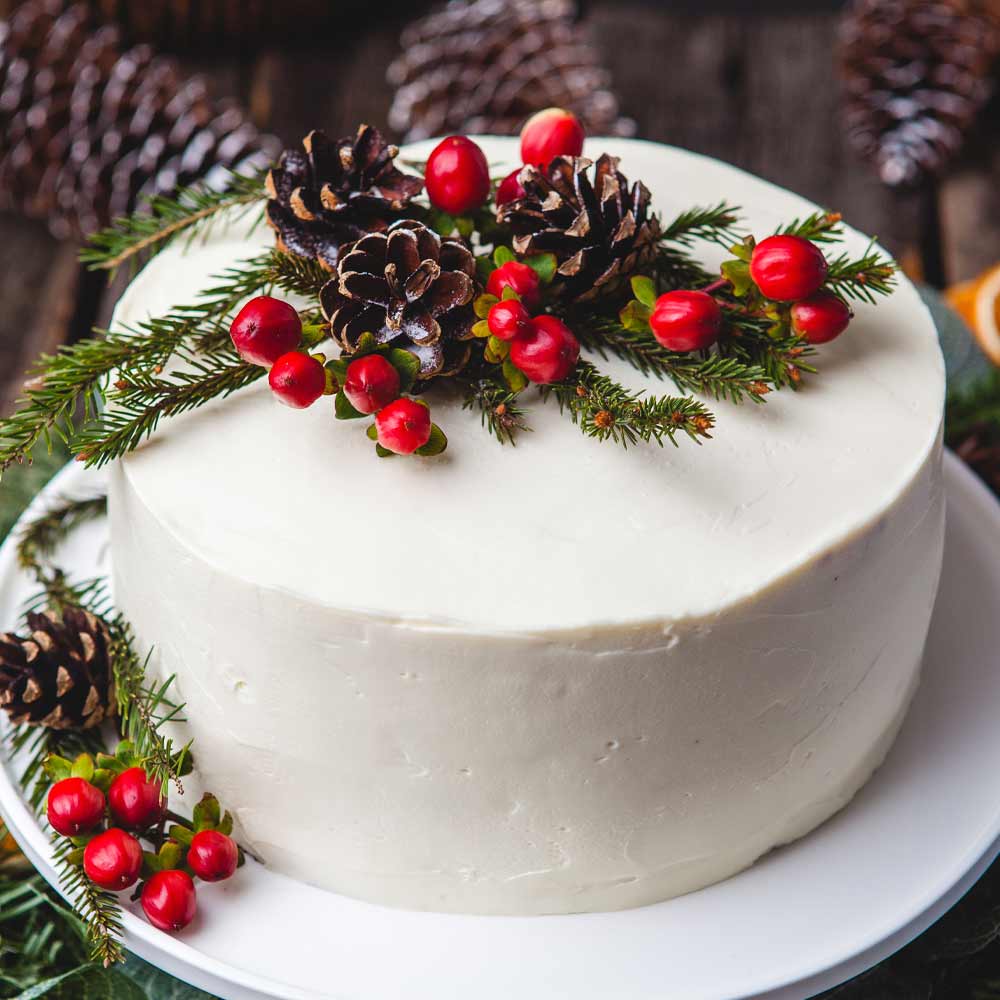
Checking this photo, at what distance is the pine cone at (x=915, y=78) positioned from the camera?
2.13 metres

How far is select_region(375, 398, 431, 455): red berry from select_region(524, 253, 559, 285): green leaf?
15 cm

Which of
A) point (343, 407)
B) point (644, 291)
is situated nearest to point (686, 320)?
point (644, 291)

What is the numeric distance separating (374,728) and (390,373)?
243mm

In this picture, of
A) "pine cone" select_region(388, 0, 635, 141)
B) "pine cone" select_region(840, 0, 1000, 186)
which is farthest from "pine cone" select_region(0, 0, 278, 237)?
"pine cone" select_region(840, 0, 1000, 186)

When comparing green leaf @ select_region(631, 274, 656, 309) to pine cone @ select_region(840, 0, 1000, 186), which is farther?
pine cone @ select_region(840, 0, 1000, 186)

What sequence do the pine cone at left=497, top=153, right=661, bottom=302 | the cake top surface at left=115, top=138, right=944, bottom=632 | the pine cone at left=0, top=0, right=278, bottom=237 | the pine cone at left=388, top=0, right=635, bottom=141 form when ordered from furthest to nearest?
1. the pine cone at left=388, top=0, right=635, bottom=141
2. the pine cone at left=0, top=0, right=278, bottom=237
3. the pine cone at left=497, top=153, right=661, bottom=302
4. the cake top surface at left=115, top=138, right=944, bottom=632

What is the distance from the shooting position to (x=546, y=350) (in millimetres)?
941

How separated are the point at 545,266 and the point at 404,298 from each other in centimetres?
11

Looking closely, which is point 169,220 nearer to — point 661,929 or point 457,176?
point 457,176

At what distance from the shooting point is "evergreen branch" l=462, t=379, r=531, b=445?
96 centimetres

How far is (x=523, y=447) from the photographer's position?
37.9 inches

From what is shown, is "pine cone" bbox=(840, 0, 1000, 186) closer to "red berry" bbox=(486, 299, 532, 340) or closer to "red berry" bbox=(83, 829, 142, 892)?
"red berry" bbox=(486, 299, 532, 340)

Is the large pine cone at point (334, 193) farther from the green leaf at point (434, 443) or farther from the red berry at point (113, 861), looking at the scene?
the red berry at point (113, 861)

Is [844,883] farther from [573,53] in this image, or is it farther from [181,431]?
[573,53]
